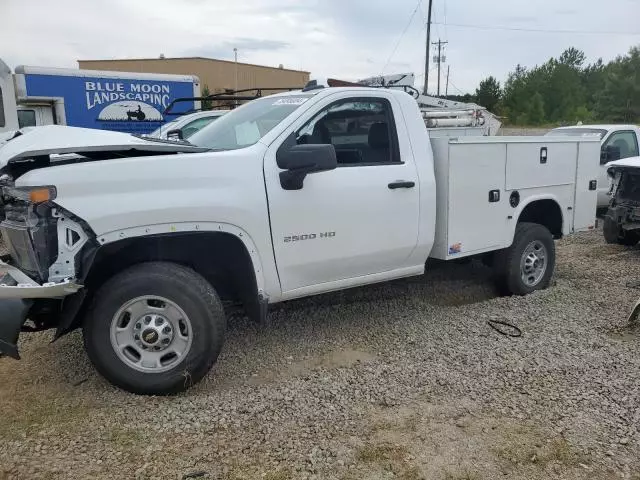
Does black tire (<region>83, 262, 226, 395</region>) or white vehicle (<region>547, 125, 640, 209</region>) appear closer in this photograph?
black tire (<region>83, 262, 226, 395</region>)

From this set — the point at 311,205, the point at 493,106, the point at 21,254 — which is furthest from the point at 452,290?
the point at 493,106

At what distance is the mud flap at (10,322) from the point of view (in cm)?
339

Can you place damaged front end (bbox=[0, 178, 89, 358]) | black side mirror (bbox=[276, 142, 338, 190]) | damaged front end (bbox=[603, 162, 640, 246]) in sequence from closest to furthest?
damaged front end (bbox=[0, 178, 89, 358]) < black side mirror (bbox=[276, 142, 338, 190]) < damaged front end (bbox=[603, 162, 640, 246])

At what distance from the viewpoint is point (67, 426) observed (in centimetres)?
345

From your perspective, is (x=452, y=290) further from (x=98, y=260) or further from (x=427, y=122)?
(x=98, y=260)

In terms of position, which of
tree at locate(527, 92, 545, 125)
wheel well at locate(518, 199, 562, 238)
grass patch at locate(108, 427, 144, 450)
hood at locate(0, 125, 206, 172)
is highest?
tree at locate(527, 92, 545, 125)

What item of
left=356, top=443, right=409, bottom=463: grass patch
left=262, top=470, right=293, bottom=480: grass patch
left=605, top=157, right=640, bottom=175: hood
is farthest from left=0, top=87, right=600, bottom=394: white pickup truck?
left=605, top=157, right=640, bottom=175: hood

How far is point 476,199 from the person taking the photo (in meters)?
5.27

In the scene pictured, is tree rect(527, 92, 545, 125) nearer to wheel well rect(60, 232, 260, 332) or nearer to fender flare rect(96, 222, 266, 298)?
wheel well rect(60, 232, 260, 332)

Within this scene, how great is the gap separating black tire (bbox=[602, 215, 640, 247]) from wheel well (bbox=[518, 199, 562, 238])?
8.02 ft

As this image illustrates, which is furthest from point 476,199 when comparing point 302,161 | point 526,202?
point 302,161

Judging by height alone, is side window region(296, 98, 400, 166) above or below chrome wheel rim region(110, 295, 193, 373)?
above

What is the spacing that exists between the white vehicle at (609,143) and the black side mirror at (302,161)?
24.4 feet

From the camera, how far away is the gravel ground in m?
3.12
